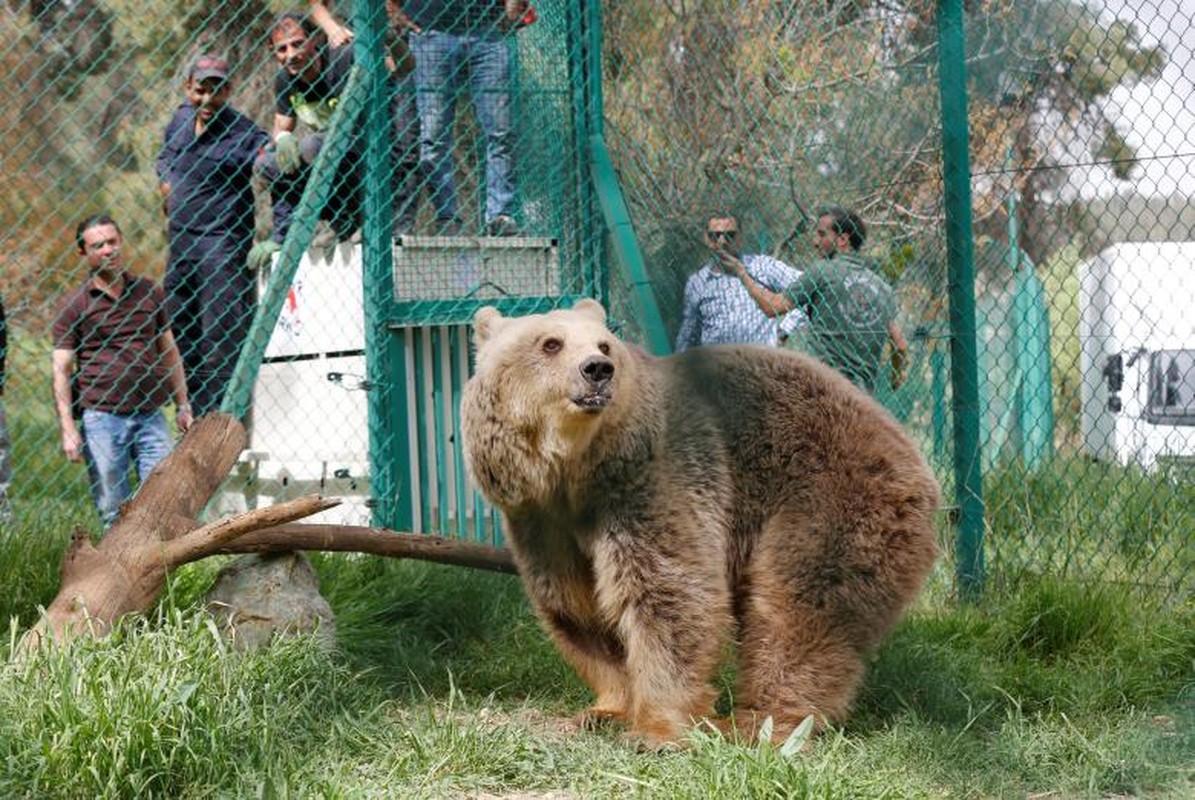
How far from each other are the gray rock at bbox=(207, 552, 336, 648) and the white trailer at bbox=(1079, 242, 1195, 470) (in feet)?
13.6

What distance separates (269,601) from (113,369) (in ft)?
8.83

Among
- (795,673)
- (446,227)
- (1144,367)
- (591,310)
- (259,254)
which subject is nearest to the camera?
(795,673)

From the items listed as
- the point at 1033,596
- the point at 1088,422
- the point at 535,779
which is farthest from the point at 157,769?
the point at 1088,422

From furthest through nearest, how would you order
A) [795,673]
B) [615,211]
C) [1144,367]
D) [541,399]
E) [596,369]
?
[1144,367] → [615,211] → [795,673] → [541,399] → [596,369]

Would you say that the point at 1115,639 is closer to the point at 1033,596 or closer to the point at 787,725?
the point at 1033,596

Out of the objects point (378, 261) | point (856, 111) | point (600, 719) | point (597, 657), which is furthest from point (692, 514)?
point (378, 261)

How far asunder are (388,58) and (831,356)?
8.61 ft

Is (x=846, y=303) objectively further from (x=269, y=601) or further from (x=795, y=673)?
(x=269, y=601)

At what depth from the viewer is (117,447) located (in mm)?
6922

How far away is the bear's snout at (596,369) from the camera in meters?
4.17

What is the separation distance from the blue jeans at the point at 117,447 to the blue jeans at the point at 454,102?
1.92 meters

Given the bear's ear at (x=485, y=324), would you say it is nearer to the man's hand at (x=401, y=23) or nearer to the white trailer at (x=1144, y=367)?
the man's hand at (x=401, y=23)

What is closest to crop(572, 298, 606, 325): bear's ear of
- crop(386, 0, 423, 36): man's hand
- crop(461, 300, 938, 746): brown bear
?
crop(461, 300, 938, 746): brown bear

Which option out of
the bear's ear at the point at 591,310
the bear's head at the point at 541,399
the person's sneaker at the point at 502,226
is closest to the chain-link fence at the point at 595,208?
the person's sneaker at the point at 502,226
